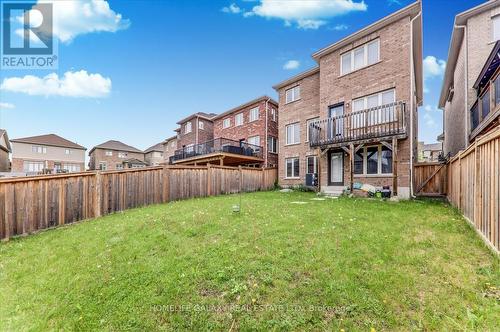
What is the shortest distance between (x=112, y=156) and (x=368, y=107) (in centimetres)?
4884

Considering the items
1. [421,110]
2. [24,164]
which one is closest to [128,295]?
[421,110]

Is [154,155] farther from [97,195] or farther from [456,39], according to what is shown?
[456,39]

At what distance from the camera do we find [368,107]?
511 inches

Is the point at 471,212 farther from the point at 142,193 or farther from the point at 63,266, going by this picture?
the point at 142,193

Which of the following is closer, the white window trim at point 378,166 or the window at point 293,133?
the white window trim at point 378,166

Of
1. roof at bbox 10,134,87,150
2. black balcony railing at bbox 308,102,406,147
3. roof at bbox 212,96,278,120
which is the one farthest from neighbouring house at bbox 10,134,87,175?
black balcony railing at bbox 308,102,406,147

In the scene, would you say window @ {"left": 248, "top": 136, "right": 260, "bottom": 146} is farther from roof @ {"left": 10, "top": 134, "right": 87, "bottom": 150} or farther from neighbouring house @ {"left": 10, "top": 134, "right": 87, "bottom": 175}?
roof @ {"left": 10, "top": 134, "right": 87, "bottom": 150}

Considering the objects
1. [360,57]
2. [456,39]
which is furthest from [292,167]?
[456,39]

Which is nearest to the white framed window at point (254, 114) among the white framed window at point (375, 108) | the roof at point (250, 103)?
the roof at point (250, 103)

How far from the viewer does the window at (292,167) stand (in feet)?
58.6

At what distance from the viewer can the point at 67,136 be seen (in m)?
43.1

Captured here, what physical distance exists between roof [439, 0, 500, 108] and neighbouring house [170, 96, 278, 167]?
13.0 metres

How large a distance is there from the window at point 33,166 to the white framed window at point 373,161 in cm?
4760

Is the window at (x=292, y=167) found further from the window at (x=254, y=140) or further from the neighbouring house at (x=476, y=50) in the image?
the neighbouring house at (x=476, y=50)
